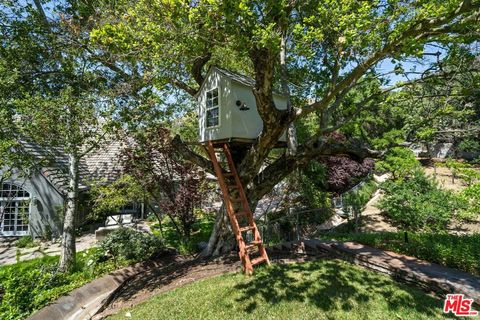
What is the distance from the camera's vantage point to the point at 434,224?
12.0 meters

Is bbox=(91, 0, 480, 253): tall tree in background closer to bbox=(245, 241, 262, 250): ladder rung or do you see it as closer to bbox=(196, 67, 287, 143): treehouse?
bbox=(196, 67, 287, 143): treehouse

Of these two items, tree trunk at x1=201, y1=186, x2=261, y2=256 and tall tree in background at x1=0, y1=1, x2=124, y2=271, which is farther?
tree trunk at x1=201, y1=186, x2=261, y2=256

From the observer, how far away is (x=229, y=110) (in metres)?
8.30

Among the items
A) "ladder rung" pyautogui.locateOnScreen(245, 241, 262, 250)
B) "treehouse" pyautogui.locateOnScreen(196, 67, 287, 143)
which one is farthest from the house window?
"ladder rung" pyautogui.locateOnScreen(245, 241, 262, 250)

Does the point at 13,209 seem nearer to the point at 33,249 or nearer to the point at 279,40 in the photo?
the point at 33,249

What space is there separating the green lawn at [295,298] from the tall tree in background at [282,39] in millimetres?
3264

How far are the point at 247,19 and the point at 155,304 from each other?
6202mm

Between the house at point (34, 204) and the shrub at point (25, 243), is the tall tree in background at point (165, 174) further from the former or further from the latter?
the shrub at point (25, 243)

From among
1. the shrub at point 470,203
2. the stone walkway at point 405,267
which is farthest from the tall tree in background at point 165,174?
the shrub at point 470,203

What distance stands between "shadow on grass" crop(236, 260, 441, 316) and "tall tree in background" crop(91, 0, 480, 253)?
3.21m

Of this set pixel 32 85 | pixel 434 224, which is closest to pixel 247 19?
pixel 32 85

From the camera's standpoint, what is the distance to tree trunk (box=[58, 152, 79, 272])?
857 cm

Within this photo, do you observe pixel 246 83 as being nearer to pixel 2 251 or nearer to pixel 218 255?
pixel 218 255

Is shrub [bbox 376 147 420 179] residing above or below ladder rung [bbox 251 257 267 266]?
above
